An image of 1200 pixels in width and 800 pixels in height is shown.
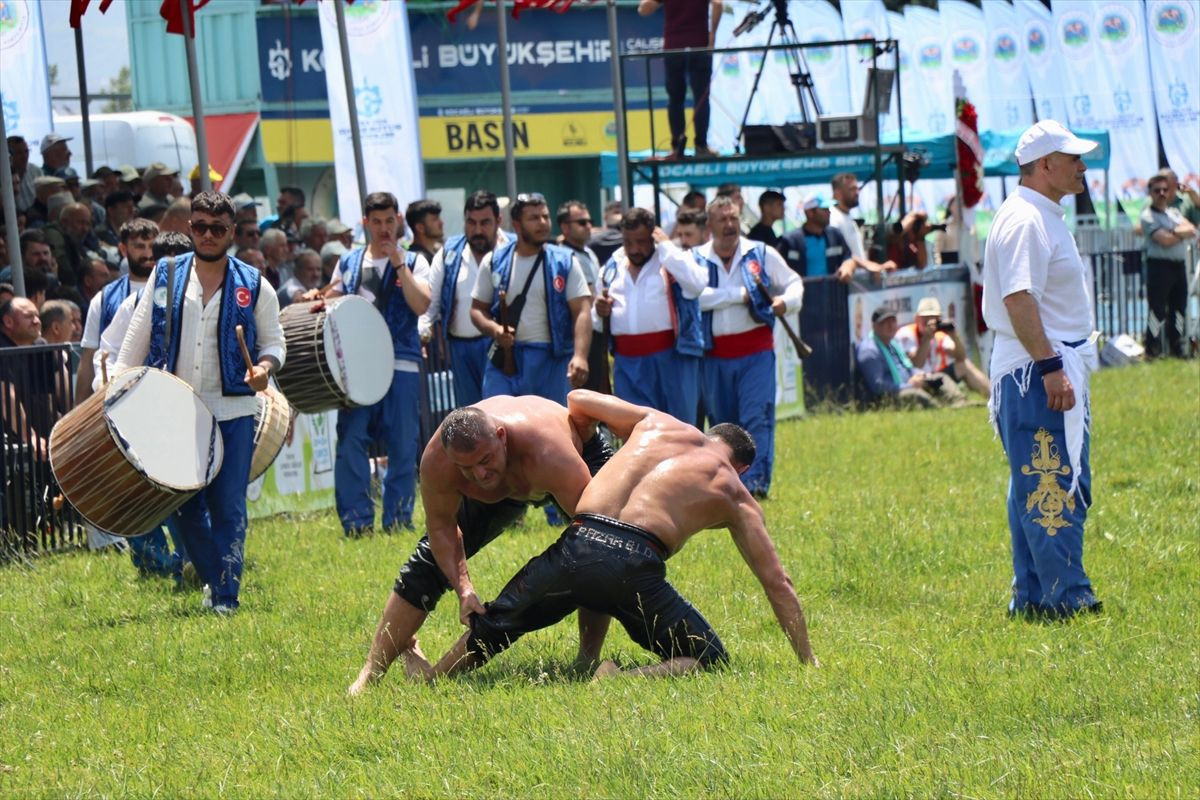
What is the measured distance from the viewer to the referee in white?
295 inches

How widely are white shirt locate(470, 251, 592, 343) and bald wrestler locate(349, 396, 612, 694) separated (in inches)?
152

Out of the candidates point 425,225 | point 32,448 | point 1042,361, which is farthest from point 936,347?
point 1042,361

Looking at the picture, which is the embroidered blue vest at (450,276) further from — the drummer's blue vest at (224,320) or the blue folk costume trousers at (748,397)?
the drummer's blue vest at (224,320)

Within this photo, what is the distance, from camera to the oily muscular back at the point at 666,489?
6.48 metres

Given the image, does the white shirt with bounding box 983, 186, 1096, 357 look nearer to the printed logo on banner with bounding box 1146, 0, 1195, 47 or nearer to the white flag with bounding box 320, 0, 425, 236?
the white flag with bounding box 320, 0, 425, 236

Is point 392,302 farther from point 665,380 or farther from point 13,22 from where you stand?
point 13,22

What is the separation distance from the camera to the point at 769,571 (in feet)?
21.2

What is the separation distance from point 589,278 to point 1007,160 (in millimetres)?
13631

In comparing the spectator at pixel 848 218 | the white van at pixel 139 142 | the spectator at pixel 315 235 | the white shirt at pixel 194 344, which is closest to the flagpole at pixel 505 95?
the spectator at pixel 315 235

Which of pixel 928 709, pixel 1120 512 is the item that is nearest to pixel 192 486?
pixel 928 709

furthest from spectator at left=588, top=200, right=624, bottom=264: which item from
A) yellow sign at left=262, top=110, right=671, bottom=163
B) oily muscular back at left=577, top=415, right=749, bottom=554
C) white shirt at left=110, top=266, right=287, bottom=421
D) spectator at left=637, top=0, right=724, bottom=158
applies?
yellow sign at left=262, top=110, right=671, bottom=163

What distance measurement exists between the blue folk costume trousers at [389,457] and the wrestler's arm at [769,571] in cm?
468

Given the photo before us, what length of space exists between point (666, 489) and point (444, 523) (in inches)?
34.0

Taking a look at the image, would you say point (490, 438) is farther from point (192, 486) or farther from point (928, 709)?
point (192, 486)
